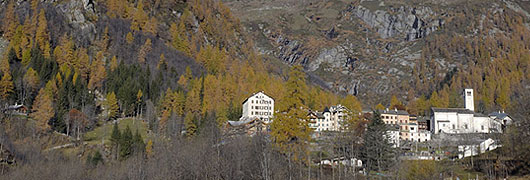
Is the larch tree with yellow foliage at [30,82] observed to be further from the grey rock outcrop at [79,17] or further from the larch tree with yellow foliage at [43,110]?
the grey rock outcrop at [79,17]

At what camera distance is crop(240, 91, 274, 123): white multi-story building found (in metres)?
98.8

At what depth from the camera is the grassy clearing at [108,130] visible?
257 ft

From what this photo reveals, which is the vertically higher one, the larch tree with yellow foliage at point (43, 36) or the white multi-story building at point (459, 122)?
the larch tree with yellow foliage at point (43, 36)

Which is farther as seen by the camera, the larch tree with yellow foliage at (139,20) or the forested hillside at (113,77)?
the larch tree with yellow foliage at (139,20)

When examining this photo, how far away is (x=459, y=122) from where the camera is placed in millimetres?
101938

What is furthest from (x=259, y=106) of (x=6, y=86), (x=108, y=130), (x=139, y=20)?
(x=139, y=20)

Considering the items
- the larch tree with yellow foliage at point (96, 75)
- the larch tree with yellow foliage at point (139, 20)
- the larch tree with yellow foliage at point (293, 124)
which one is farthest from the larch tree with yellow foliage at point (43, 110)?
the larch tree with yellow foliage at point (139, 20)

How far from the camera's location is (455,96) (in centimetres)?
14325

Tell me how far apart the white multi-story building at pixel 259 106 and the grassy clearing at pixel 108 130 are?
69.3ft

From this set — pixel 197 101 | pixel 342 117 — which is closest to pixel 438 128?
pixel 342 117

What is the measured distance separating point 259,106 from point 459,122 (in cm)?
4311

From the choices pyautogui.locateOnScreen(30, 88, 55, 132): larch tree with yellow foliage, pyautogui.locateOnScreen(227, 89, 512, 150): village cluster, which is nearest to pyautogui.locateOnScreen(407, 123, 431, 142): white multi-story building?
pyautogui.locateOnScreen(227, 89, 512, 150): village cluster

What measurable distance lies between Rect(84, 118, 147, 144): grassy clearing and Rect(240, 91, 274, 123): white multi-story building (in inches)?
832

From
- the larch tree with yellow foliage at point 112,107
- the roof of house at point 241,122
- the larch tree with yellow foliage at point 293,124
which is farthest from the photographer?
the larch tree with yellow foliage at point 112,107
